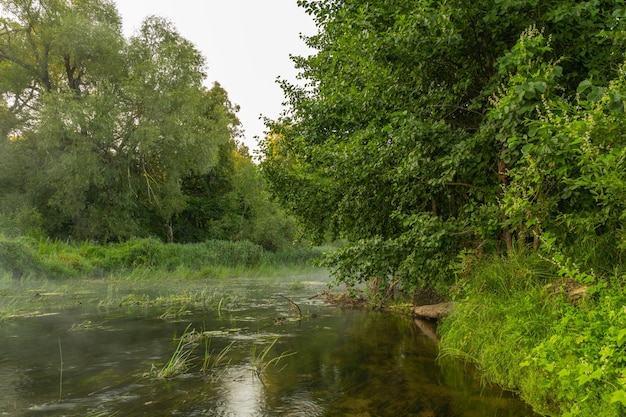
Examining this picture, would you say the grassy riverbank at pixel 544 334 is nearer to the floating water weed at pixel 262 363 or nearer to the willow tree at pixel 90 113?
the floating water weed at pixel 262 363

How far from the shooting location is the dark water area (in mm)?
6035

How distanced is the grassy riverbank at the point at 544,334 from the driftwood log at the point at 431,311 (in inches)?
89.8

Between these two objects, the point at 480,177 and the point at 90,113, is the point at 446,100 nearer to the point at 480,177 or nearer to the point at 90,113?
the point at 480,177

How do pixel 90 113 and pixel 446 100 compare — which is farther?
pixel 90 113

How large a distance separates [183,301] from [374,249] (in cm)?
971

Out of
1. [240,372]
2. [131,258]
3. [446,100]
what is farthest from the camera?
[131,258]

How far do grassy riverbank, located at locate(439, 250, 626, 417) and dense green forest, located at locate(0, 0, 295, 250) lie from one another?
27.6 meters

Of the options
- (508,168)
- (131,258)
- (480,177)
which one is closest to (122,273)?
(131,258)

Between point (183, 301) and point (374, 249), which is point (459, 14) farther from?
point (183, 301)

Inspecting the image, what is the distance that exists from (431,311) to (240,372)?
23.3ft

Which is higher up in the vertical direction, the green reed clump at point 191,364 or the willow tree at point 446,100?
the willow tree at point 446,100

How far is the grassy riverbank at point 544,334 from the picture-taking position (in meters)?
4.40

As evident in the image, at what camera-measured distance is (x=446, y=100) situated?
875 cm

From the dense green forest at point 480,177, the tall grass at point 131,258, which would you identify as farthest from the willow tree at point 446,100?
the tall grass at point 131,258
